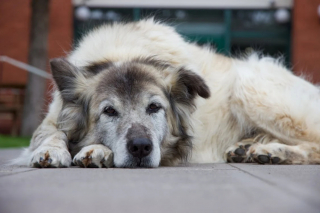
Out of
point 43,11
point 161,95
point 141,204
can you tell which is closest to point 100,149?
point 161,95

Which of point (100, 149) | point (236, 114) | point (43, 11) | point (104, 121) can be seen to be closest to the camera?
point (100, 149)

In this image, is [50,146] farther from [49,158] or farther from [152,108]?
[152,108]

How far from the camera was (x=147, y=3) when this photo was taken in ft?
53.3

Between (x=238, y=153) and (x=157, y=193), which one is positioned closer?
(x=157, y=193)

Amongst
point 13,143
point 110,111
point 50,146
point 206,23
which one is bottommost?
point 13,143

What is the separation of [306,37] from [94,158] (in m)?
13.4

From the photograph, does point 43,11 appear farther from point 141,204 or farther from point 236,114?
point 141,204

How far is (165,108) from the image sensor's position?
4.82 meters

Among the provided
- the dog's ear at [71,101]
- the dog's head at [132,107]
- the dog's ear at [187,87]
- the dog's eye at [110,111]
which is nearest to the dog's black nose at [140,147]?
the dog's head at [132,107]

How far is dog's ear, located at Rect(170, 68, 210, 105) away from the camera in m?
4.97

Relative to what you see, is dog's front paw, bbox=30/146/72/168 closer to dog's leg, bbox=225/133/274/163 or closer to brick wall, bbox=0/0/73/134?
dog's leg, bbox=225/133/274/163

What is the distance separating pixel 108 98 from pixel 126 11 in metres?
12.2

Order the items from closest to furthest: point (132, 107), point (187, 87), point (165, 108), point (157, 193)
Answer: point (157, 193) < point (132, 107) < point (165, 108) < point (187, 87)

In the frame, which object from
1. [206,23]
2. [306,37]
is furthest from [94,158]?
[306,37]
